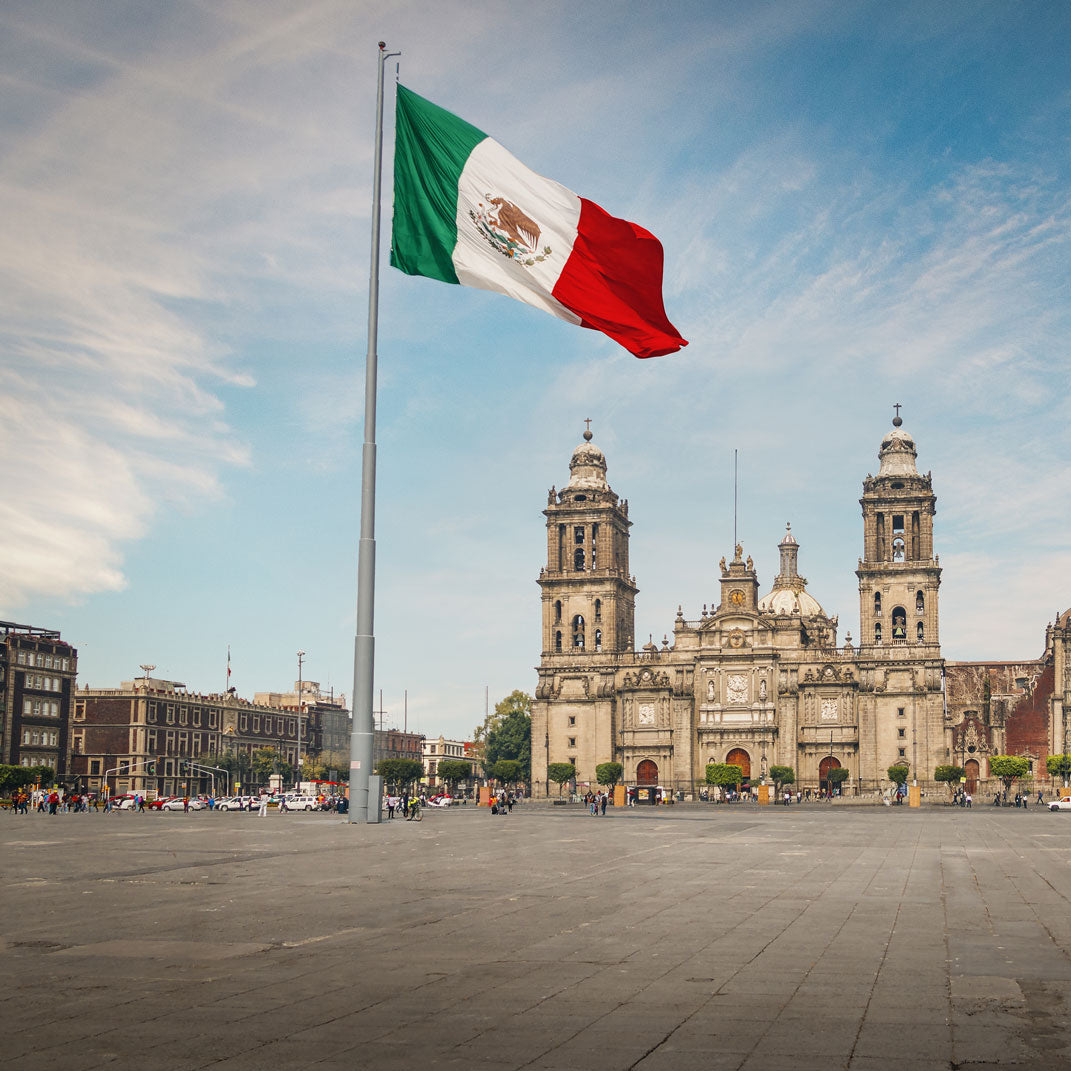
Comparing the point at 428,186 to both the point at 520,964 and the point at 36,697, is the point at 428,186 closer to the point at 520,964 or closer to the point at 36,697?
the point at 520,964

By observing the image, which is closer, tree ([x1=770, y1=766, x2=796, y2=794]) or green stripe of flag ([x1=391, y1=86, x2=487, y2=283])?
green stripe of flag ([x1=391, y1=86, x2=487, y2=283])

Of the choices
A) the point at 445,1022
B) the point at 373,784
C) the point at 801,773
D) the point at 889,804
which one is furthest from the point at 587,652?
the point at 445,1022

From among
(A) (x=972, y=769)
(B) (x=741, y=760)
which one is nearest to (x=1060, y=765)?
(A) (x=972, y=769)

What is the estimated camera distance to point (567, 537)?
4710 inches

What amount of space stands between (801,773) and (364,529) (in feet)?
295

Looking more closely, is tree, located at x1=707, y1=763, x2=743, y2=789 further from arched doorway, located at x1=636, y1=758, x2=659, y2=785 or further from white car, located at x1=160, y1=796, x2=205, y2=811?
A: white car, located at x1=160, y1=796, x2=205, y2=811

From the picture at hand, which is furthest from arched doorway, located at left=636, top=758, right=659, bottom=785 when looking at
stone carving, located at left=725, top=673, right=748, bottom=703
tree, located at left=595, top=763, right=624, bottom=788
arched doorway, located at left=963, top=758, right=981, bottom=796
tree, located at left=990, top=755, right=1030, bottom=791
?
tree, located at left=990, top=755, right=1030, bottom=791

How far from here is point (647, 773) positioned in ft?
373

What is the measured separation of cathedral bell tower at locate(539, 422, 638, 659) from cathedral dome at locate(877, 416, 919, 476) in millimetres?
24716

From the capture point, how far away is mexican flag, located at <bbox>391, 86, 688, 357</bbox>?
69.0 feet

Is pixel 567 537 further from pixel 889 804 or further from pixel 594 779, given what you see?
pixel 889 804

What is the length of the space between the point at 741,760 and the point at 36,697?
196 feet

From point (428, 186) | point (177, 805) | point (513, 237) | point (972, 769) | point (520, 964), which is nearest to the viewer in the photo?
point (520, 964)

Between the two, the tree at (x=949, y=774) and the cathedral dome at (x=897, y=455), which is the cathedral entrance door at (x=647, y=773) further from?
the cathedral dome at (x=897, y=455)
